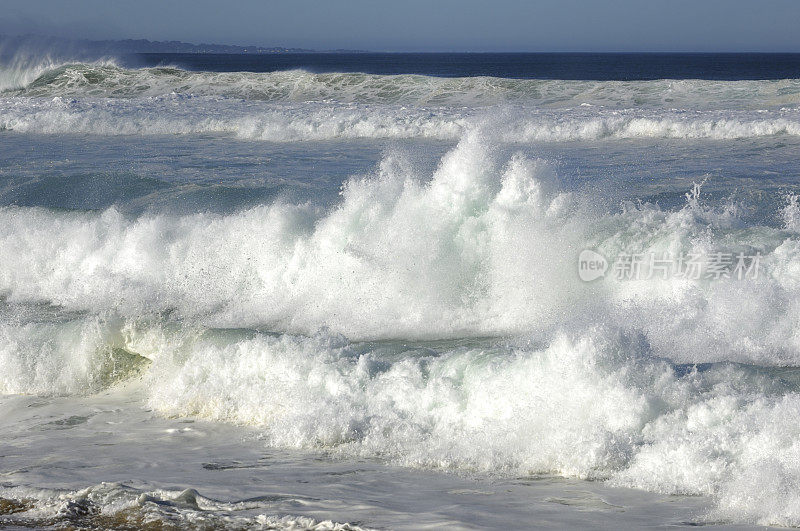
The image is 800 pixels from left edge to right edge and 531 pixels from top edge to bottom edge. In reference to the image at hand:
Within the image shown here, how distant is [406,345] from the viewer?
7.33m

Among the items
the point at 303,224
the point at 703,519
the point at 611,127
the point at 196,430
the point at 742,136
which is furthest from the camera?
the point at 611,127

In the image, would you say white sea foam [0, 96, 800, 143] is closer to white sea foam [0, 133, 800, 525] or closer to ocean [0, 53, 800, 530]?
ocean [0, 53, 800, 530]

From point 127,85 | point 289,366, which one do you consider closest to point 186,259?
point 289,366

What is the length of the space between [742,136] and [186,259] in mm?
14137

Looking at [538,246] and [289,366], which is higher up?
[538,246]

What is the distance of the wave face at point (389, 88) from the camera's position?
26.9 metres

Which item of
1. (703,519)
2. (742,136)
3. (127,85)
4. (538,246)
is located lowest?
(703,519)

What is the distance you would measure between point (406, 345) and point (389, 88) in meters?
24.8

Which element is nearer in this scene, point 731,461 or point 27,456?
point 731,461

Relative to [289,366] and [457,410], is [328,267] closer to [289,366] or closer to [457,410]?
[289,366]

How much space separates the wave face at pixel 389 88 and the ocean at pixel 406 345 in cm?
1239

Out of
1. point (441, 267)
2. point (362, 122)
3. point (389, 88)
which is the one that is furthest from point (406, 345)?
point (389, 88)

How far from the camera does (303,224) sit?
9.51 meters

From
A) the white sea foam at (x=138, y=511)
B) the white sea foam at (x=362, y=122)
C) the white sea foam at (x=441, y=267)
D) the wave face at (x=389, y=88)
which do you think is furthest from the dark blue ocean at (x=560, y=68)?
the white sea foam at (x=138, y=511)
